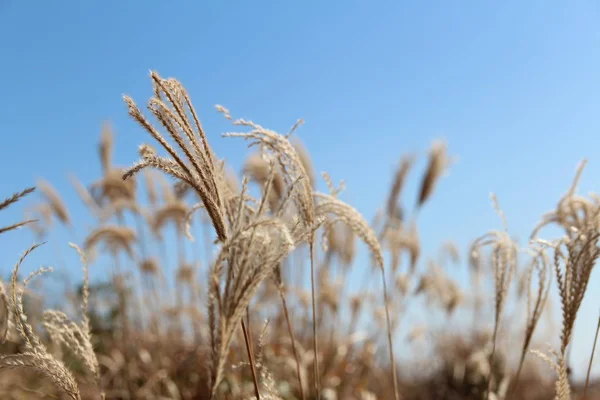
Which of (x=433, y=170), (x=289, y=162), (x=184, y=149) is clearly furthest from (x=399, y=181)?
(x=184, y=149)

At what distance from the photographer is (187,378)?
15.5ft

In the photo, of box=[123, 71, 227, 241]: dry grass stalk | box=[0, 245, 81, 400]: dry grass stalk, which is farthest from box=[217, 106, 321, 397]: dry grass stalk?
box=[0, 245, 81, 400]: dry grass stalk

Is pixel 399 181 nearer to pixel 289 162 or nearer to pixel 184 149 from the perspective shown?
pixel 289 162

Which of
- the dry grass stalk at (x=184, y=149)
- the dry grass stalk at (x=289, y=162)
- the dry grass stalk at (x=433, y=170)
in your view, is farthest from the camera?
the dry grass stalk at (x=433, y=170)

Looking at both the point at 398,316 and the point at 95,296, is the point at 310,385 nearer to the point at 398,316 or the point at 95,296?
the point at 398,316

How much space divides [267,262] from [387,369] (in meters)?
6.19

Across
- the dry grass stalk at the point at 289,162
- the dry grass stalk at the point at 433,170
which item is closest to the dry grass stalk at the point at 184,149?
the dry grass stalk at the point at 289,162

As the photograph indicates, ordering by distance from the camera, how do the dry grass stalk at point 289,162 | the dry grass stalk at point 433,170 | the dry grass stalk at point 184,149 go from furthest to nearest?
the dry grass stalk at point 433,170 < the dry grass stalk at point 289,162 < the dry grass stalk at point 184,149

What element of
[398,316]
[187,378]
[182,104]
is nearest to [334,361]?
[398,316]

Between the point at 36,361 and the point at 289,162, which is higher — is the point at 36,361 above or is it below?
below

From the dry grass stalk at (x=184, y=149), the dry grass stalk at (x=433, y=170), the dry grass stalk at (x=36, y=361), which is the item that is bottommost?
the dry grass stalk at (x=36, y=361)

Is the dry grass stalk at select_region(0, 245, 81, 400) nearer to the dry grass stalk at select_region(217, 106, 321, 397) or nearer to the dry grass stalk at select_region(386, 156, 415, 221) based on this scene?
the dry grass stalk at select_region(217, 106, 321, 397)

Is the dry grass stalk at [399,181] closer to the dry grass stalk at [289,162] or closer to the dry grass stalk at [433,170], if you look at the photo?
the dry grass stalk at [433,170]

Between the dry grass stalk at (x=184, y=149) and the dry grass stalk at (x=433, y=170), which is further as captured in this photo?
the dry grass stalk at (x=433, y=170)
